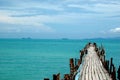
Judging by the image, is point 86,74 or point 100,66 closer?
point 86,74

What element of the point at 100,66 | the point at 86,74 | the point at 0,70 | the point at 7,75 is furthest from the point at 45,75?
the point at 86,74

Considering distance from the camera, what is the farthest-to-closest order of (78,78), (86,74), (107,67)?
(107,67) < (86,74) < (78,78)

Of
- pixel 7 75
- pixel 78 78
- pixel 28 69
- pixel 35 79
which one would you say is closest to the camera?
pixel 78 78

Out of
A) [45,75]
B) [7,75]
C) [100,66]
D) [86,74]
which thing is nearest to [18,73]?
[7,75]

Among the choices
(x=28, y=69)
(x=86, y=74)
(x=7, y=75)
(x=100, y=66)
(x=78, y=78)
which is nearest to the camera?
(x=78, y=78)

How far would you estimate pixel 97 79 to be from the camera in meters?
23.8

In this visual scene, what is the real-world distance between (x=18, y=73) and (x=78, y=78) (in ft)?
136

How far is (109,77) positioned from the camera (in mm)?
24328

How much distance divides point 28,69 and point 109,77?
4558 centimetres

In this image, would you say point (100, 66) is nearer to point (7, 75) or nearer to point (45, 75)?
point (45, 75)

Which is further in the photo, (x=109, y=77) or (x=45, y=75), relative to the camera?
(x=45, y=75)

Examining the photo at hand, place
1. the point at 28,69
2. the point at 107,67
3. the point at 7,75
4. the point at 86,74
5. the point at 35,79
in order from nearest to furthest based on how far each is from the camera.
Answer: the point at 86,74, the point at 107,67, the point at 35,79, the point at 7,75, the point at 28,69

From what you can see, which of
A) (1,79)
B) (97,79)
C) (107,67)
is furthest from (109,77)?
(1,79)

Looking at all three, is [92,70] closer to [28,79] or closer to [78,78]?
[78,78]
